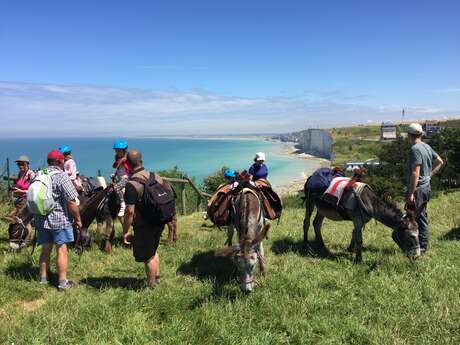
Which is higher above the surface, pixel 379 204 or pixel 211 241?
pixel 379 204

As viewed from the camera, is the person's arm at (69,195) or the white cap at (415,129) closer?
the person's arm at (69,195)

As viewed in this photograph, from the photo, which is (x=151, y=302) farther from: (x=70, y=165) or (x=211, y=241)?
(x=70, y=165)

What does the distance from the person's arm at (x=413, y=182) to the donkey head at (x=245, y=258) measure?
10.3 feet

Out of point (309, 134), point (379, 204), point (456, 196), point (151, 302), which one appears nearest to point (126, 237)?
point (151, 302)

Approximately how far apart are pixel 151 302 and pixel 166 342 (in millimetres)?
953

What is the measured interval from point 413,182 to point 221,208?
3459mm

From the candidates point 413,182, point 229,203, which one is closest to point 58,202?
point 229,203

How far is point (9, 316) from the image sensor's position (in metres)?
4.59

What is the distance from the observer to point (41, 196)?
17.5ft

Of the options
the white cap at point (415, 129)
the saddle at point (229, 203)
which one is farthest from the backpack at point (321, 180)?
the white cap at point (415, 129)

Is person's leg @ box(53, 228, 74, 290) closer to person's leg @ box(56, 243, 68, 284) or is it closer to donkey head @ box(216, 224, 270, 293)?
person's leg @ box(56, 243, 68, 284)

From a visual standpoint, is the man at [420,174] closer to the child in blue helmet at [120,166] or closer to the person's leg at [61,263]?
the child in blue helmet at [120,166]

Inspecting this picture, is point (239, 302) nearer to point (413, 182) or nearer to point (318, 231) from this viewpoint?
point (318, 231)

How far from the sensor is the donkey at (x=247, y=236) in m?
4.91
